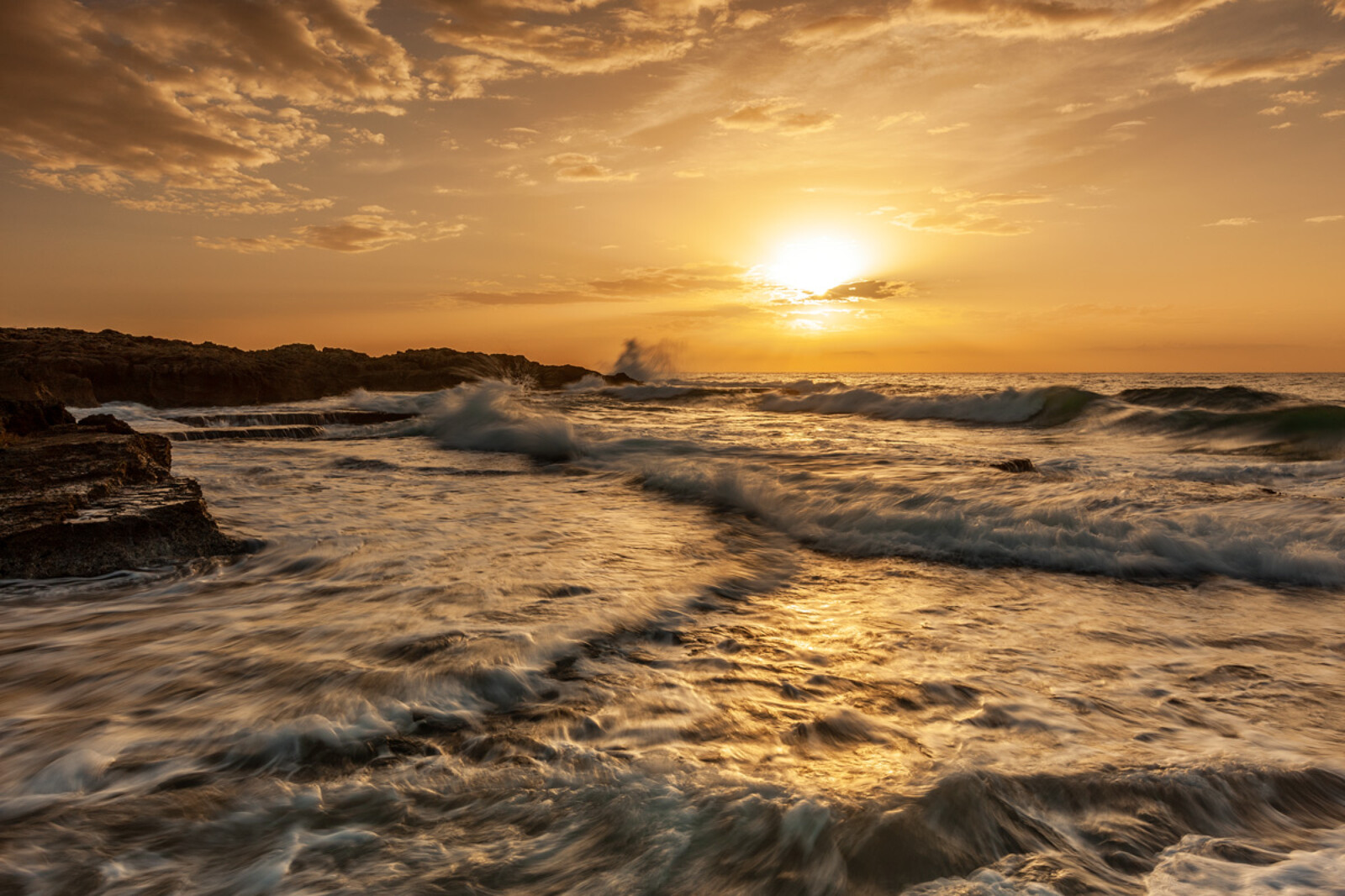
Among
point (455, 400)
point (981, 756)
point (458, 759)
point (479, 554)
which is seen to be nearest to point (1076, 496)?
point (981, 756)

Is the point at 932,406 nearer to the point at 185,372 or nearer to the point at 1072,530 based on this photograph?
the point at 1072,530

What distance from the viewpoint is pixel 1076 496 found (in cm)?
673

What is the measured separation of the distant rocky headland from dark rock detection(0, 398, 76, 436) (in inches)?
272

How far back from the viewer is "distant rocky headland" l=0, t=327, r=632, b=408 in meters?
22.5

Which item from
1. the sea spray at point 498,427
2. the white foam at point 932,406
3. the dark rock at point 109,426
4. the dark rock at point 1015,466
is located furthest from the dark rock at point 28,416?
the white foam at point 932,406

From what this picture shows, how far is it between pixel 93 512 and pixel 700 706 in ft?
15.5

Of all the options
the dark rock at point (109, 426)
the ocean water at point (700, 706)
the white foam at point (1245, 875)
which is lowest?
the white foam at point (1245, 875)

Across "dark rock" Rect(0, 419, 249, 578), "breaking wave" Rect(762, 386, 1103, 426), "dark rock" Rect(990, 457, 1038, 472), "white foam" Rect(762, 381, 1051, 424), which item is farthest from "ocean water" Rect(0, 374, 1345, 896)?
"white foam" Rect(762, 381, 1051, 424)

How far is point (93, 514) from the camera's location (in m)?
4.73

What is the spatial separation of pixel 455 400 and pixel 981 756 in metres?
18.3

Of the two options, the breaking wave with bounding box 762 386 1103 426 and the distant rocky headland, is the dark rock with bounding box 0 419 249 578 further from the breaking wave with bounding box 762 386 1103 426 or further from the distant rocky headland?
the breaking wave with bounding box 762 386 1103 426

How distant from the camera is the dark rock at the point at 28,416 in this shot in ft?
23.9

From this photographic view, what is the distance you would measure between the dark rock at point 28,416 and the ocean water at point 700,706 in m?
3.27

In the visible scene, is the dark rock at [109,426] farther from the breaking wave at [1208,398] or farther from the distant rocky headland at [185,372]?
the breaking wave at [1208,398]
